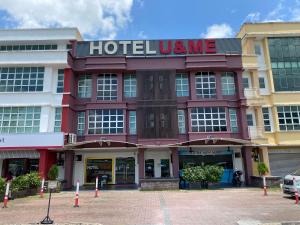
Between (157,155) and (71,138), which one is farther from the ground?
(71,138)

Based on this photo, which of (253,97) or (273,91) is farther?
(273,91)

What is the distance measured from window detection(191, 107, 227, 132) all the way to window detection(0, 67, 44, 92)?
14203 mm

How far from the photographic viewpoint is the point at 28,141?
69.8 ft

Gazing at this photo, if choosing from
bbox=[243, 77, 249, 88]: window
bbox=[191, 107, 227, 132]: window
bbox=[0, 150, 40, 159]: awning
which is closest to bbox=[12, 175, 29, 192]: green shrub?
bbox=[0, 150, 40, 159]: awning

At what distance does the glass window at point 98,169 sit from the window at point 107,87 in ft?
19.6

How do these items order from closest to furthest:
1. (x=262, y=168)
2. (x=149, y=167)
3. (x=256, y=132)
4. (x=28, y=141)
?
(x=28, y=141)
(x=262, y=168)
(x=256, y=132)
(x=149, y=167)

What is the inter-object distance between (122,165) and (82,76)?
9.39 m

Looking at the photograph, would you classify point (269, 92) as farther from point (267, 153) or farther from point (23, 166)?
point (23, 166)

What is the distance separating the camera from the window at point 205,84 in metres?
25.0

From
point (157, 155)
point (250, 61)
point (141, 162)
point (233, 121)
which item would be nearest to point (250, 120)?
point (233, 121)

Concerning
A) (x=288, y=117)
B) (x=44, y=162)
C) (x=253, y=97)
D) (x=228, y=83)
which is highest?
(x=228, y=83)

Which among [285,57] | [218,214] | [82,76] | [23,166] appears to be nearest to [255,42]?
[285,57]

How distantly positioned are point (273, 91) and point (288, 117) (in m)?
2.75

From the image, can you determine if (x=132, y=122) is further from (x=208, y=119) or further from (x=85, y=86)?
(x=208, y=119)
